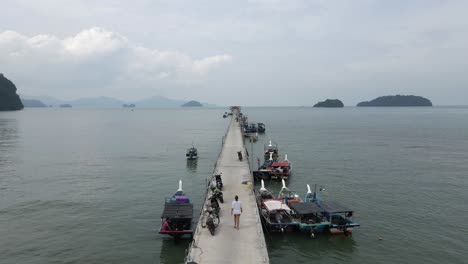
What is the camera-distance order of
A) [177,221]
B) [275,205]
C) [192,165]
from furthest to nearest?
[192,165] → [275,205] → [177,221]

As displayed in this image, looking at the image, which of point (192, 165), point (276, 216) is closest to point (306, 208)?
point (276, 216)

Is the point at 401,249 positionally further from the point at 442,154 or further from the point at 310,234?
the point at 442,154

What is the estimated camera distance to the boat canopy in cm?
2639

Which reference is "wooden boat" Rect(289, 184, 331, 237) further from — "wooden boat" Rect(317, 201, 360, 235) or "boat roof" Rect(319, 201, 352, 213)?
"boat roof" Rect(319, 201, 352, 213)

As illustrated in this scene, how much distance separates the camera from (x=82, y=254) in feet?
76.9

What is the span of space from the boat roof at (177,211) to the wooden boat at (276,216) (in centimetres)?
645

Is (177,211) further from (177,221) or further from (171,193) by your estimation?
(171,193)

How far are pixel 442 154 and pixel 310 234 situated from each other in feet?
174

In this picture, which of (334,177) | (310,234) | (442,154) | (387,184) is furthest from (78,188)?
(442,154)

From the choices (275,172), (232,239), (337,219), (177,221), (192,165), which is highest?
(275,172)

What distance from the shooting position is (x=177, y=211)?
2541 cm

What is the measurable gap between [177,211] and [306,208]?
34.6 ft

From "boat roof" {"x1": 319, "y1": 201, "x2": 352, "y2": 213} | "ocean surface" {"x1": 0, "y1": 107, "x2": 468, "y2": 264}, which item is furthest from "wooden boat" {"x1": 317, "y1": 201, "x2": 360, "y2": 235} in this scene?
"ocean surface" {"x1": 0, "y1": 107, "x2": 468, "y2": 264}

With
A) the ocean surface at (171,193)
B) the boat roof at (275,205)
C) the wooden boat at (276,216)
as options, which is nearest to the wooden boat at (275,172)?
the ocean surface at (171,193)
